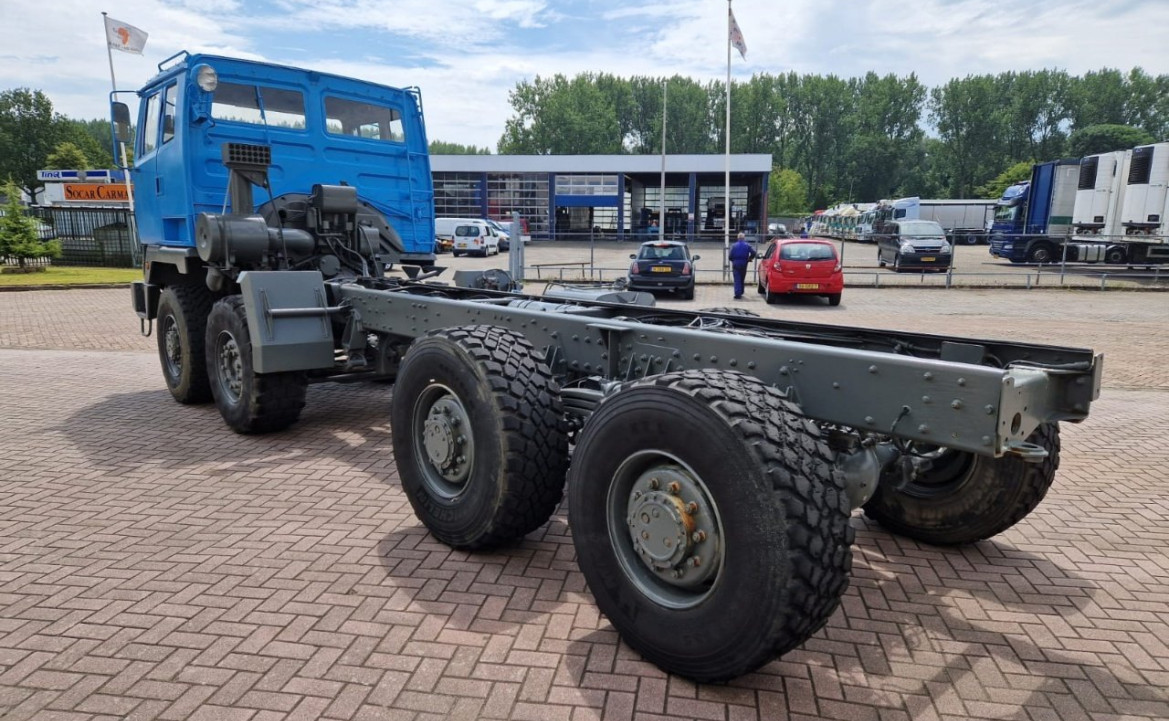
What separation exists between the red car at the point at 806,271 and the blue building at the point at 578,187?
31.4 metres

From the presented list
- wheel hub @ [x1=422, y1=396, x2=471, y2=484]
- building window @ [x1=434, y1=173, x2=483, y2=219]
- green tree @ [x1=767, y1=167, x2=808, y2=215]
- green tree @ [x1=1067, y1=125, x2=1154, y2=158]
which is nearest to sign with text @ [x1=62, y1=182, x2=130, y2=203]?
building window @ [x1=434, y1=173, x2=483, y2=219]

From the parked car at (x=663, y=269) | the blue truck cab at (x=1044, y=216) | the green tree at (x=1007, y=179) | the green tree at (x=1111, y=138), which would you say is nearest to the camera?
the parked car at (x=663, y=269)

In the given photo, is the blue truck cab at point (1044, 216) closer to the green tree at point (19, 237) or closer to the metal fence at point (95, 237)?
the metal fence at point (95, 237)

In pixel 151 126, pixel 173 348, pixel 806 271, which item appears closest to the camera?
pixel 151 126

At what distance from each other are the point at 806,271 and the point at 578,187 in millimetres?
36780

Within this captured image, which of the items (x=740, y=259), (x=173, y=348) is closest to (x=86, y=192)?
(x=740, y=259)

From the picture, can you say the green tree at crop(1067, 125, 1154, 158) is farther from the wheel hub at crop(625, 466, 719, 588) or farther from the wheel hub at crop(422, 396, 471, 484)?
the wheel hub at crop(625, 466, 719, 588)

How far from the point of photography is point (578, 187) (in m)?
52.2

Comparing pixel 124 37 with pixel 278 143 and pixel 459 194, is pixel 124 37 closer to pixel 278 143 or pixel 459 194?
pixel 278 143

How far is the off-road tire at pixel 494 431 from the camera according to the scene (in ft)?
11.2

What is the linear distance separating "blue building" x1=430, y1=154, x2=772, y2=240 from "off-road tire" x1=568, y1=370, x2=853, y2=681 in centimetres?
4707

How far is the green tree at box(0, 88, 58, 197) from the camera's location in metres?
68.9

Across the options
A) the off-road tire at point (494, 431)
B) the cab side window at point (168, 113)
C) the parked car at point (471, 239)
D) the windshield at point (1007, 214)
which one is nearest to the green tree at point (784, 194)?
the windshield at point (1007, 214)

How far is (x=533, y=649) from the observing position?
3.02 metres
